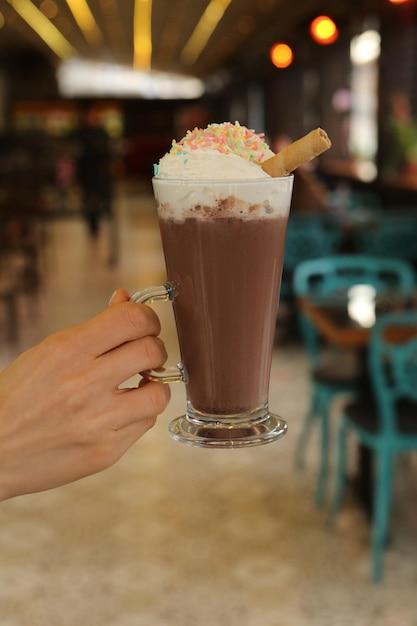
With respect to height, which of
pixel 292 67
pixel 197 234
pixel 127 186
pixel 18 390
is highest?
pixel 292 67

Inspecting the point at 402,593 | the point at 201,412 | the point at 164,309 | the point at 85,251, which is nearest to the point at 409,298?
the point at 402,593

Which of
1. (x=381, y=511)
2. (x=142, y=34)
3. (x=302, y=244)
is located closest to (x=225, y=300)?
(x=381, y=511)

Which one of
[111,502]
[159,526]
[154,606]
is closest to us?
[154,606]

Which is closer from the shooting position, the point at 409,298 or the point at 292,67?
the point at 409,298

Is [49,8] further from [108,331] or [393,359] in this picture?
[108,331]

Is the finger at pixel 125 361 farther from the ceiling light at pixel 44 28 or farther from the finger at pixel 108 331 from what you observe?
the ceiling light at pixel 44 28

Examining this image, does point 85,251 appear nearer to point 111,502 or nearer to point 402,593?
point 111,502

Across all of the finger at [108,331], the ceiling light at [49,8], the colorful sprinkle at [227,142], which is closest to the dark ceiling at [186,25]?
the ceiling light at [49,8]

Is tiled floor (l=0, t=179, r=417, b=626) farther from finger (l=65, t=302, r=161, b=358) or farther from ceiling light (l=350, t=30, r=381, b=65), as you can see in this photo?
ceiling light (l=350, t=30, r=381, b=65)
